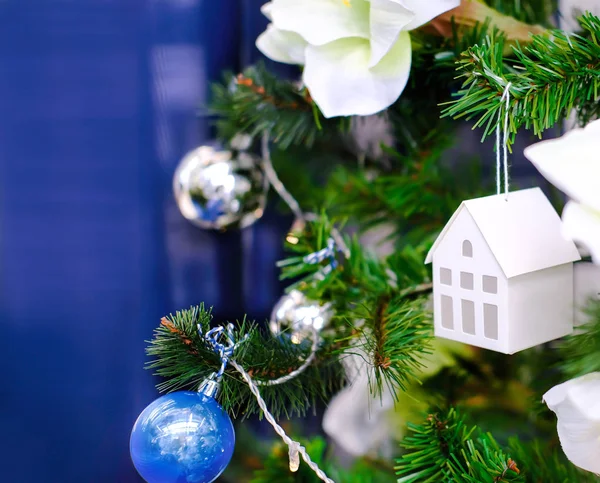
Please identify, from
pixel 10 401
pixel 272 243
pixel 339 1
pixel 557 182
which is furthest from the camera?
pixel 272 243

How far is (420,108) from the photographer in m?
0.52

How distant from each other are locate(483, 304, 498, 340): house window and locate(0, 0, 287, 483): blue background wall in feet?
1.11

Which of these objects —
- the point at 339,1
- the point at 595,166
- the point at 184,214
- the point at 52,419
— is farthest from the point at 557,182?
the point at 52,419

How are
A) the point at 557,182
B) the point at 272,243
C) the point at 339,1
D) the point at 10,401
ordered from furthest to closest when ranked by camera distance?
1. the point at 272,243
2. the point at 10,401
3. the point at 339,1
4. the point at 557,182

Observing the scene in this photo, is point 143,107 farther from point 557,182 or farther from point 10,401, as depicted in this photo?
point 557,182

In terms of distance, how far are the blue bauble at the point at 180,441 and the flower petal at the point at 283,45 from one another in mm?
262

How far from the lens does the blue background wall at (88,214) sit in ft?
1.81

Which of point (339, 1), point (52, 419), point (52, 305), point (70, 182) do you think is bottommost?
point (52, 419)

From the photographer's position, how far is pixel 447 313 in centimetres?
40

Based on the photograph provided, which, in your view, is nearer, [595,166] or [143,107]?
[595,166]

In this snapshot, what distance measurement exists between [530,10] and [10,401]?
58 centimetres

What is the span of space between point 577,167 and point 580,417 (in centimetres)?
13

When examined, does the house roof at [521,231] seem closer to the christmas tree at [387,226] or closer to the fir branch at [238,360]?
the christmas tree at [387,226]

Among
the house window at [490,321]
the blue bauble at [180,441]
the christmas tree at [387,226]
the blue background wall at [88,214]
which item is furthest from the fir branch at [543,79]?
the blue background wall at [88,214]
